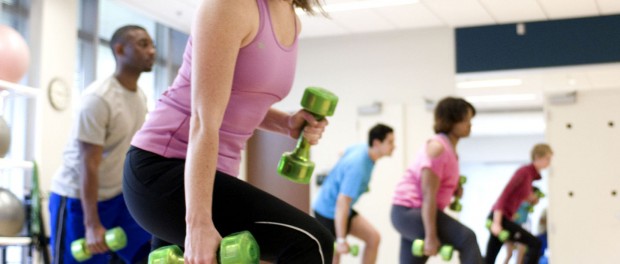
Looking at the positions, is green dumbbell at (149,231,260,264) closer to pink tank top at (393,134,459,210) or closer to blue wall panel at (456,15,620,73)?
pink tank top at (393,134,459,210)

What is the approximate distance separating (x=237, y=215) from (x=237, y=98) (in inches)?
9.6

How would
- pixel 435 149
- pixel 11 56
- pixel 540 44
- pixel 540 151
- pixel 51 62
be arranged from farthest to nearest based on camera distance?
pixel 540 44 → pixel 540 151 → pixel 51 62 → pixel 11 56 → pixel 435 149

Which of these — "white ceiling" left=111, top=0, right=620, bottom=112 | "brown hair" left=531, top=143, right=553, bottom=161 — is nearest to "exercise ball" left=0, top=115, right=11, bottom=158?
"white ceiling" left=111, top=0, right=620, bottom=112

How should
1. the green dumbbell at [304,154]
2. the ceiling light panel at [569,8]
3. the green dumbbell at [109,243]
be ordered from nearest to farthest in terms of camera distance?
the green dumbbell at [304,154] → the green dumbbell at [109,243] → the ceiling light panel at [569,8]

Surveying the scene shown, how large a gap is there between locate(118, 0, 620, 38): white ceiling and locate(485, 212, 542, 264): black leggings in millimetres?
2081

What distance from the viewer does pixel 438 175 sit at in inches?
183

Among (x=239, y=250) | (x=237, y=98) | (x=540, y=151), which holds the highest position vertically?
(x=237, y=98)

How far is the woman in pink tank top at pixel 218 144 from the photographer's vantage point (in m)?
1.46

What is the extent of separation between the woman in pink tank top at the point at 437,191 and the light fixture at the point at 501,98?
4.41 meters

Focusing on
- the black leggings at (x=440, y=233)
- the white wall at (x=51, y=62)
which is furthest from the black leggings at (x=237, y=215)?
the white wall at (x=51, y=62)

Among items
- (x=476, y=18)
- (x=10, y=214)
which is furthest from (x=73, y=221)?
(x=476, y=18)

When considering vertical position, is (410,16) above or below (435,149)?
above

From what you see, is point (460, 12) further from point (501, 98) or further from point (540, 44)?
point (501, 98)

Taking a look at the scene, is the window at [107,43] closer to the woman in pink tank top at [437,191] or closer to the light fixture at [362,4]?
the light fixture at [362,4]
